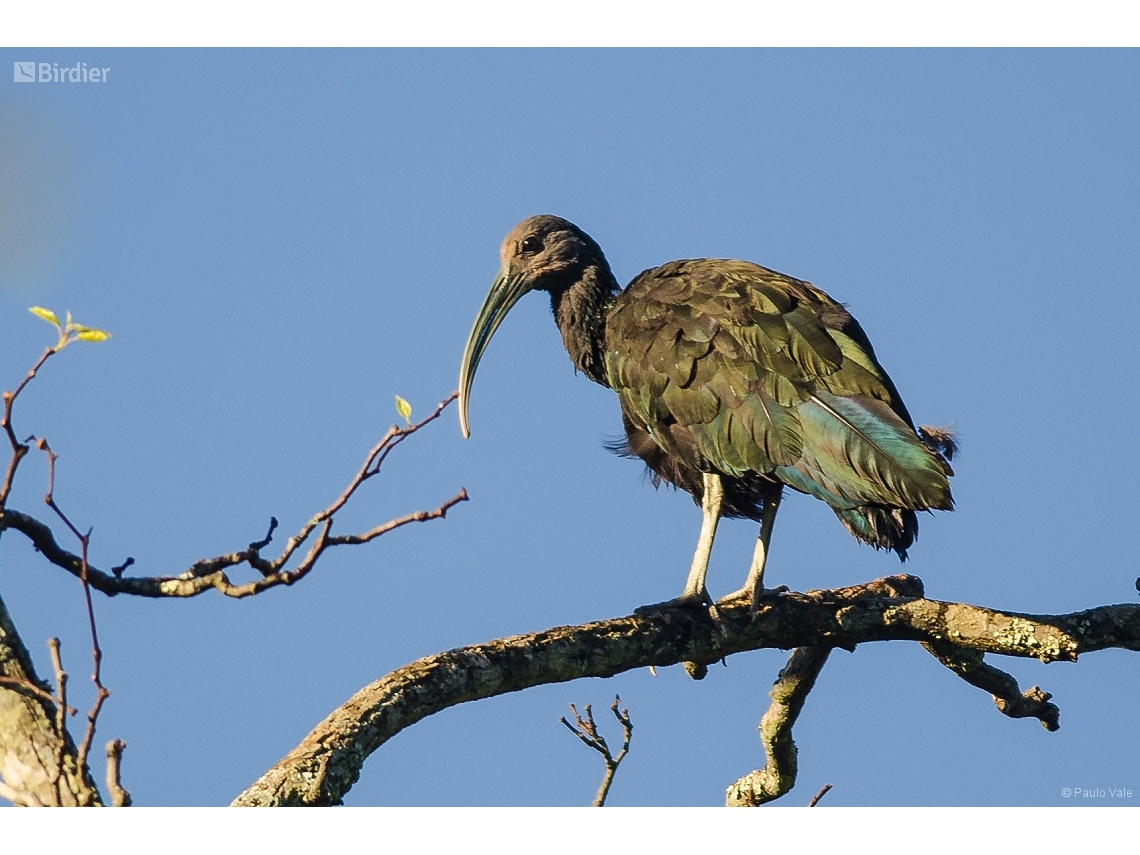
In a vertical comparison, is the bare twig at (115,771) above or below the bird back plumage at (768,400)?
below

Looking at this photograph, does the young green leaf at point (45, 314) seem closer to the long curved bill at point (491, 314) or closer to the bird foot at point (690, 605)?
the bird foot at point (690, 605)

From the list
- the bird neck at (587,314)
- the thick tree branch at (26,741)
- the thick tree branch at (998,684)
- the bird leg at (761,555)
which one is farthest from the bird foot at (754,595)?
the thick tree branch at (26,741)

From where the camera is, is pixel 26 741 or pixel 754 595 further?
pixel 754 595

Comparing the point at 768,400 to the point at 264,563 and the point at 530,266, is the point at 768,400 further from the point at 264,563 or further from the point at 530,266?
the point at 264,563

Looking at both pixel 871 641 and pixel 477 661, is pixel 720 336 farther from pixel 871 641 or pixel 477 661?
pixel 477 661

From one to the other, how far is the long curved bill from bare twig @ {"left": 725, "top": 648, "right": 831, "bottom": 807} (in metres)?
2.86

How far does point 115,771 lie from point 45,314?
1335mm

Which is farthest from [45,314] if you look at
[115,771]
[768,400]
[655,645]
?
[768,400]

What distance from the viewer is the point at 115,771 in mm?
3520

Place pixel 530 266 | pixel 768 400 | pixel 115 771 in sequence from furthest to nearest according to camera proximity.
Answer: pixel 530 266 < pixel 768 400 < pixel 115 771

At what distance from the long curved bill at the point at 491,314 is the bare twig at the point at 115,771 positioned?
5477mm

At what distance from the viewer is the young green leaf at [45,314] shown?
13.1ft
